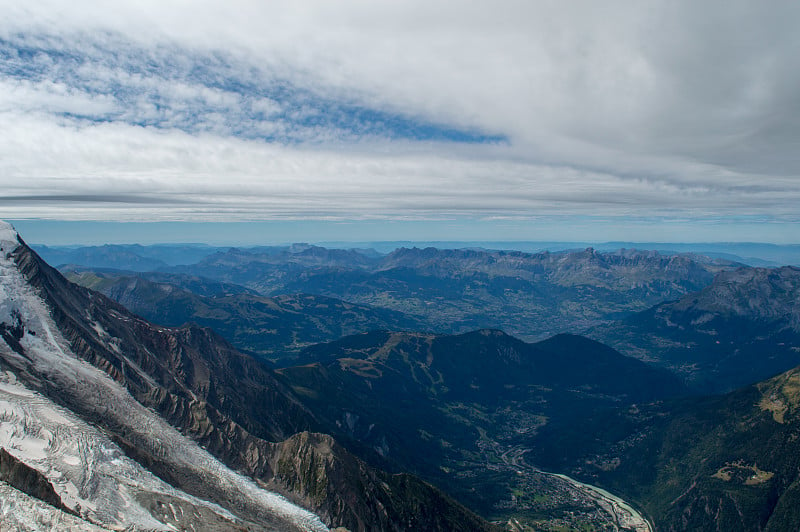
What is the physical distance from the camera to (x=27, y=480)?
71.1 metres

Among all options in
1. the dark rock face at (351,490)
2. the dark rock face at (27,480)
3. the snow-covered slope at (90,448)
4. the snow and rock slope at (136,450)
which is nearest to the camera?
the dark rock face at (27,480)

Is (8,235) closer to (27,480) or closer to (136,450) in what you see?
(136,450)

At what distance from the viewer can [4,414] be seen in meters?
88.6

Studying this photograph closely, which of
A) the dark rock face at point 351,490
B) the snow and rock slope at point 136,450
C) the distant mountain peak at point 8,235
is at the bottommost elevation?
the dark rock face at point 351,490

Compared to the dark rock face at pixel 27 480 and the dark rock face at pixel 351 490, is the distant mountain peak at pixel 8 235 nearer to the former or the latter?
the dark rock face at pixel 27 480

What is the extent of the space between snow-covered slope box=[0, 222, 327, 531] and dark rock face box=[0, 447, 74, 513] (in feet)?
10.2

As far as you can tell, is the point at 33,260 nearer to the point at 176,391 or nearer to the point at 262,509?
the point at 176,391

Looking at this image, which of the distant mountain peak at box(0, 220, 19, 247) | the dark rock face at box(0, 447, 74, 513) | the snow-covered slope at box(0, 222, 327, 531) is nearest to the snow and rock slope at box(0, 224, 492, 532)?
the snow-covered slope at box(0, 222, 327, 531)

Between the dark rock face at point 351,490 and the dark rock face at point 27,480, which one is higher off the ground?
the dark rock face at point 27,480

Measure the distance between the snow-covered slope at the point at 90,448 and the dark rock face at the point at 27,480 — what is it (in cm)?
310

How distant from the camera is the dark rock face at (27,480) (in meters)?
68.9

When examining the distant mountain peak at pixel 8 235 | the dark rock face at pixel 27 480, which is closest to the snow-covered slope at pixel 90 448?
the distant mountain peak at pixel 8 235

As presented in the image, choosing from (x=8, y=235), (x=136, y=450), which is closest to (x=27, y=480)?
(x=136, y=450)

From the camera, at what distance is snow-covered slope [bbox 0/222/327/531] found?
79.5 meters
